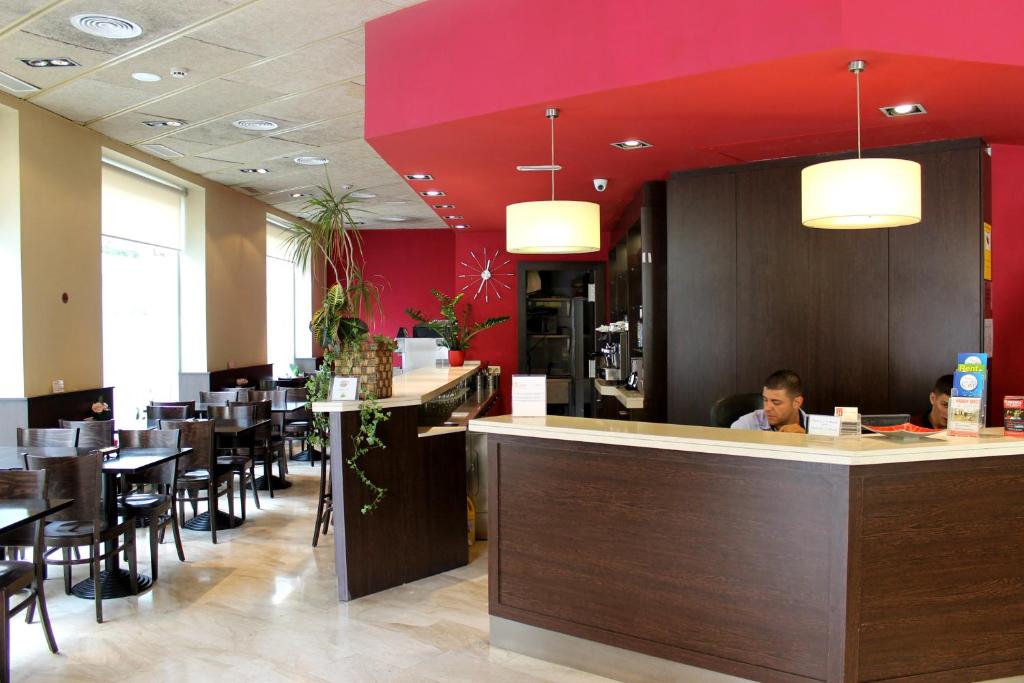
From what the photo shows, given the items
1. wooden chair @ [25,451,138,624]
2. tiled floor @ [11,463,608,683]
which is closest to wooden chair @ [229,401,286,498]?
tiled floor @ [11,463,608,683]

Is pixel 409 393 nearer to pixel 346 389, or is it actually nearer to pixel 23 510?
pixel 346 389

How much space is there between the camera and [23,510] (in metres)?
3.36

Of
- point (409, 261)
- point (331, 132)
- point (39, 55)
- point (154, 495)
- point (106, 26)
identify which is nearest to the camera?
point (106, 26)

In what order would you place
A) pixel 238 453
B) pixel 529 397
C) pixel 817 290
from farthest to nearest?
pixel 238 453
pixel 817 290
pixel 529 397

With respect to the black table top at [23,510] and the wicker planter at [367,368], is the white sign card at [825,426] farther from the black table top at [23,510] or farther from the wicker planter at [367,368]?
the black table top at [23,510]

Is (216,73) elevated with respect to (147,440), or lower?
elevated

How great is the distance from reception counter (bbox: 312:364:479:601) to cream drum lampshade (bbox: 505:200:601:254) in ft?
4.15

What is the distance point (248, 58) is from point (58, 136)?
2532mm

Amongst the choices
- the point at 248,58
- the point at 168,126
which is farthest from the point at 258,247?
the point at 248,58

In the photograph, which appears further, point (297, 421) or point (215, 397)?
point (297, 421)

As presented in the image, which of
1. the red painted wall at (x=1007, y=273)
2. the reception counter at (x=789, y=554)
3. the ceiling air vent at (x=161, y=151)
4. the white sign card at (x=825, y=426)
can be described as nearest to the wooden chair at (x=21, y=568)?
the reception counter at (x=789, y=554)

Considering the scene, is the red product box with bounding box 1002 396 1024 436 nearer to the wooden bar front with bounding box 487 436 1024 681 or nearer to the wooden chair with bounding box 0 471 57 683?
the wooden bar front with bounding box 487 436 1024 681

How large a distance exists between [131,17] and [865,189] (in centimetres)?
408

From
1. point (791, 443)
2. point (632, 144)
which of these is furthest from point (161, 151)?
point (791, 443)
